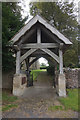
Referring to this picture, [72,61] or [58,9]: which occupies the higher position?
[58,9]

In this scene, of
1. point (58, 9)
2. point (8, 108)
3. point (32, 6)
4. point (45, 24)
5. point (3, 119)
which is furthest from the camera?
point (32, 6)

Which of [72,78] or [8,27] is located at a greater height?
[8,27]

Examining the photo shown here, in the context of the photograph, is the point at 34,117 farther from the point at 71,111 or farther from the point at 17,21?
the point at 17,21

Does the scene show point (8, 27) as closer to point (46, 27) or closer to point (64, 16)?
point (46, 27)

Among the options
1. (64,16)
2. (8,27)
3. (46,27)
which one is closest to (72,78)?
(46,27)

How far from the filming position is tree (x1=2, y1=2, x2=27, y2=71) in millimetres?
6043

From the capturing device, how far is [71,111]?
161 inches

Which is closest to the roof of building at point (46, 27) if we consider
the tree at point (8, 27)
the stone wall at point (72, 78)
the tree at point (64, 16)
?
the tree at point (8, 27)

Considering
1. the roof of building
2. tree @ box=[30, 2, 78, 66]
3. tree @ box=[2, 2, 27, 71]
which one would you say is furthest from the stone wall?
tree @ box=[2, 2, 27, 71]

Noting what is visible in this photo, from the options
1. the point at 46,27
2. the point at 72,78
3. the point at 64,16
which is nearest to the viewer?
the point at 46,27

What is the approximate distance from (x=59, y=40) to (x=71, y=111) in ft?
14.2

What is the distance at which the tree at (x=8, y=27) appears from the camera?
6.04 metres

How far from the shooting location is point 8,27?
325 inches

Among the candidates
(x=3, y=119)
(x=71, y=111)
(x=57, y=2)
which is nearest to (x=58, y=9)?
(x=57, y=2)
